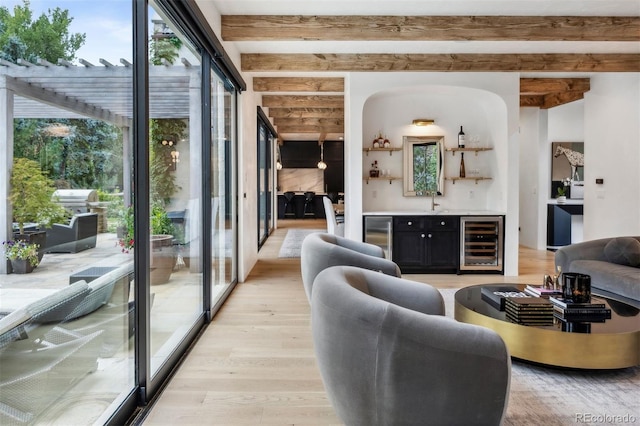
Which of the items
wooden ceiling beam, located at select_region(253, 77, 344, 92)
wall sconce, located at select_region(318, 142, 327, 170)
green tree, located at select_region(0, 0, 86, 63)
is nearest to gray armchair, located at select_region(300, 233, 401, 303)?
green tree, located at select_region(0, 0, 86, 63)

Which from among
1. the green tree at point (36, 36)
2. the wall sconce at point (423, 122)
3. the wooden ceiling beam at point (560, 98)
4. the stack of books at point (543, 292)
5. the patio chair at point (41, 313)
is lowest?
the stack of books at point (543, 292)

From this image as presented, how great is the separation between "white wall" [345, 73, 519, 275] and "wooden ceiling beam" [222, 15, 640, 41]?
149cm

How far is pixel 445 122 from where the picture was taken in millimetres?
6355

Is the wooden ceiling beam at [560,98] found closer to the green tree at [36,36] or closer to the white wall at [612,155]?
the white wall at [612,155]

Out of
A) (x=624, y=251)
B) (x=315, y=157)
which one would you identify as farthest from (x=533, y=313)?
(x=315, y=157)

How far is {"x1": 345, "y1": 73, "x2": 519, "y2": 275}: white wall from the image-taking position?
578cm

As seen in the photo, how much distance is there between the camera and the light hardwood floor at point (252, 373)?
2.18 m

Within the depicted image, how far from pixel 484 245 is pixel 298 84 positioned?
3733mm

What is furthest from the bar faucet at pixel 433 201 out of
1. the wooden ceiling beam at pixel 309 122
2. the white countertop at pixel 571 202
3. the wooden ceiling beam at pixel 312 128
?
the wooden ceiling beam at pixel 312 128

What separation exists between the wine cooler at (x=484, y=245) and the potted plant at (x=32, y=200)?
524 centimetres

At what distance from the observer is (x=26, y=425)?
143cm

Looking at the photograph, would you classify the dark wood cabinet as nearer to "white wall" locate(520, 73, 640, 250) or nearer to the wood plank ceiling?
the wood plank ceiling

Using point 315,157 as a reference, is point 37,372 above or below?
below

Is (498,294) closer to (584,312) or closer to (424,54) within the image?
(584,312)
